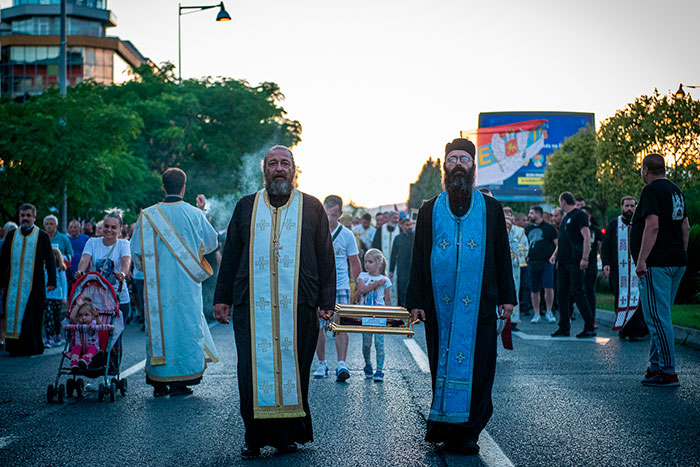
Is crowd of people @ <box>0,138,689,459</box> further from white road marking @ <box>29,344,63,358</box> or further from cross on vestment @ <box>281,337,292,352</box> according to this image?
white road marking @ <box>29,344,63,358</box>

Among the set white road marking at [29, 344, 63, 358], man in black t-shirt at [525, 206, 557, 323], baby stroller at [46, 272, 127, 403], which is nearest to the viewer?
baby stroller at [46, 272, 127, 403]

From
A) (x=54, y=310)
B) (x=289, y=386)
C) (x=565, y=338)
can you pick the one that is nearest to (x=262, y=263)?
(x=289, y=386)

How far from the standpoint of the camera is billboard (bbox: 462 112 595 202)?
144ft

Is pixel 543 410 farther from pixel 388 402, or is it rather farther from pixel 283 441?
pixel 283 441

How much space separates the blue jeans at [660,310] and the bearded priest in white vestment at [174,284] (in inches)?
161

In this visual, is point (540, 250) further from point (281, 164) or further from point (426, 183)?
point (426, 183)

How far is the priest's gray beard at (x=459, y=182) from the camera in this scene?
603 centimetres

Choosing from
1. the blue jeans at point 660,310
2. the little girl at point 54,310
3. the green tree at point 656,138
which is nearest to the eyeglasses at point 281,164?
the blue jeans at point 660,310

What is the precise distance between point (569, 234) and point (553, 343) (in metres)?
1.83

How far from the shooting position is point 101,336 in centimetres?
825

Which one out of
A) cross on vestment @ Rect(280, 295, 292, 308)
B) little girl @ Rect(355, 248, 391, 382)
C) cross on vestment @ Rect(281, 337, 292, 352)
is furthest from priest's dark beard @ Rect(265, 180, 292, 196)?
little girl @ Rect(355, 248, 391, 382)

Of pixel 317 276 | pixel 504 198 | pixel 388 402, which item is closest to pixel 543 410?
pixel 388 402

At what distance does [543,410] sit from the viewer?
725 centimetres

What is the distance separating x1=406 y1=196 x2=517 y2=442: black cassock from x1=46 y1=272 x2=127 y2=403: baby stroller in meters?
3.32
